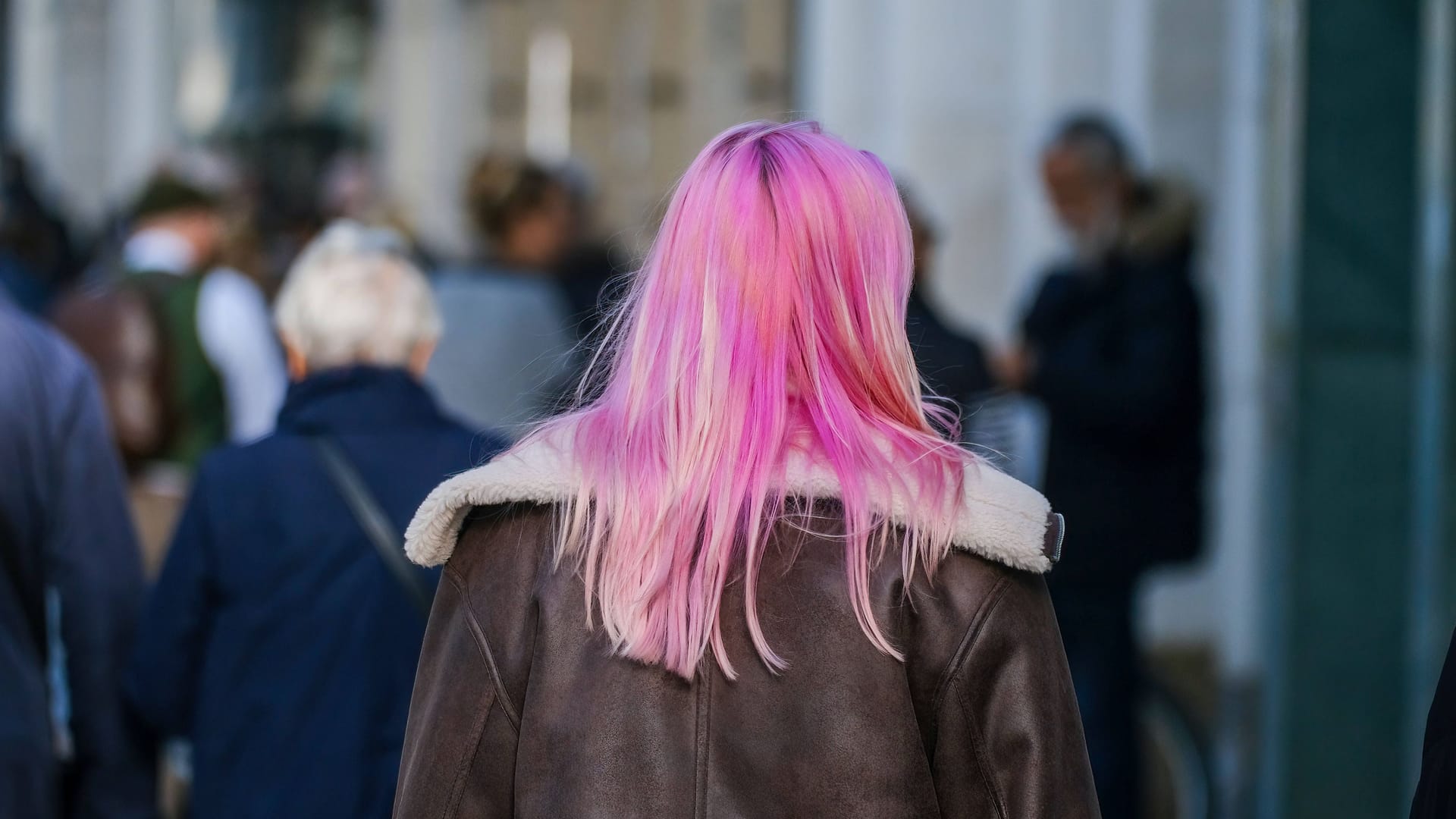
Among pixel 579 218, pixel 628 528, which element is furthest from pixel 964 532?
pixel 579 218

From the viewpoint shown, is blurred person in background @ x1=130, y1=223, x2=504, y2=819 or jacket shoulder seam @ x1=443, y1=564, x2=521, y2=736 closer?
jacket shoulder seam @ x1=443, y1=564, x2=521, y2=736

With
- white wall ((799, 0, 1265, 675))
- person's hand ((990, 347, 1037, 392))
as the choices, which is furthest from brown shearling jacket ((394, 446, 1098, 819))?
white wall ((799, 0, 1265, 675))

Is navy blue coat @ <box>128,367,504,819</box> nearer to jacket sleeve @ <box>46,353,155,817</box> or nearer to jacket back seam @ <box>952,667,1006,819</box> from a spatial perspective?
jacket sleeve @ <box>46,353,155,817</box>

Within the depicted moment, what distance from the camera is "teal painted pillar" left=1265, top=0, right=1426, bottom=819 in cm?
500

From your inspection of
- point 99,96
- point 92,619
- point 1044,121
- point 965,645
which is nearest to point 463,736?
point 965,645

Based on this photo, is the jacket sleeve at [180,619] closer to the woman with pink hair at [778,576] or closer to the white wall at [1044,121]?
the woman with pink hair at [778,576]

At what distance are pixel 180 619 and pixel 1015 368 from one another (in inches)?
109

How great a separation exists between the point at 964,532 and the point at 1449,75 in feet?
10.1

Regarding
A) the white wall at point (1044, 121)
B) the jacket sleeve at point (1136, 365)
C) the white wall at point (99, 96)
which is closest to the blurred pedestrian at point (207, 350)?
the jacket sleeve at point (1136, 365)

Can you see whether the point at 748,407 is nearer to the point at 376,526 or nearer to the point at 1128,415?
the point at 376,526

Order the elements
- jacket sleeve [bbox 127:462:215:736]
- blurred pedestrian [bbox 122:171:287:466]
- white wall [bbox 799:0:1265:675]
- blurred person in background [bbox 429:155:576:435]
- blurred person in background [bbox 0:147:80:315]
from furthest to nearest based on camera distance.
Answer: white wall [bbox 799:0:1265:675] < blurred person in background [bbox 0:147:80:315] < blurred pedestrian [bbox 122:171:287:466] < blurred person in background [bbox 429:155:576:435] < jacket sleeve [bbox 127:462:215:736]

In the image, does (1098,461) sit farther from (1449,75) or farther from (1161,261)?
(1449,75)

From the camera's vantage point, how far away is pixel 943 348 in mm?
4871

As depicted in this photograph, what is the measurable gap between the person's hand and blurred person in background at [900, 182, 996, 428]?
39 cm
